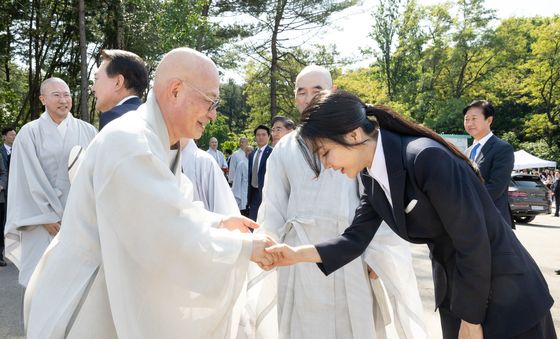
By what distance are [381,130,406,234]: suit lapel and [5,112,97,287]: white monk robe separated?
313 cm

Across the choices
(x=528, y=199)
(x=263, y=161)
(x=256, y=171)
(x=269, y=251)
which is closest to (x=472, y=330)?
(x=269, y=251)

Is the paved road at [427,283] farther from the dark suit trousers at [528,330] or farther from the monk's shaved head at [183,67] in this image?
the monk's shaved head at [183,67]

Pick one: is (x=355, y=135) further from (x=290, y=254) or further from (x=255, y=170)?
(x=255, y=170)

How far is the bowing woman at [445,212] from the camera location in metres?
1.82

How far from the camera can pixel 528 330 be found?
1953 millimetres

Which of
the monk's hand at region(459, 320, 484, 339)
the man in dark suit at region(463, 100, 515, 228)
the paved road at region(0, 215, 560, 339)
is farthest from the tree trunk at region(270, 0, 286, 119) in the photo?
the monk's hand at region(459, 320, 484, 339)

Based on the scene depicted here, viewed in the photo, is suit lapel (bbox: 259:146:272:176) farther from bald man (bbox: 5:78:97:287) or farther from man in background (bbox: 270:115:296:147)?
bald man (bbox: 5:78:97:287)

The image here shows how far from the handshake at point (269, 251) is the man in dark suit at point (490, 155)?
9.33ft

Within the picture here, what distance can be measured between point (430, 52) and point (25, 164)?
33.6 metres

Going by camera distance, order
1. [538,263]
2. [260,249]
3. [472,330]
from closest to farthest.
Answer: [472,330], [260,249], [538,263]

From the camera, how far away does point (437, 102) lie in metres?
34.3

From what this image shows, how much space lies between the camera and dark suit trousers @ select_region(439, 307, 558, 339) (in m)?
1.96

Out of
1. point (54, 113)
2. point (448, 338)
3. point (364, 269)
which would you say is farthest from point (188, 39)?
point (448, 338)

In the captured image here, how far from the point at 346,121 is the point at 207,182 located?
5.64ft
